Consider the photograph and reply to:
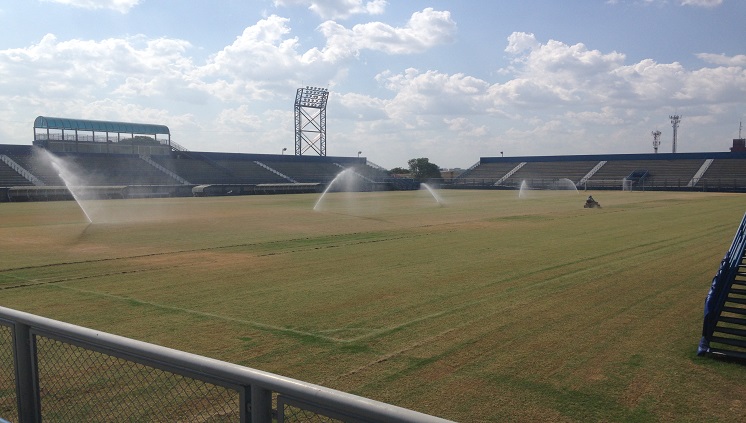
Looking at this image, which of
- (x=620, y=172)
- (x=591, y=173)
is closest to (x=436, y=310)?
(x=620, y=172)

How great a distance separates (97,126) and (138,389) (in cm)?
8184

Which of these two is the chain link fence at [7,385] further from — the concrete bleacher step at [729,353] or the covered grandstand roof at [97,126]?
the covered grandstand roof at [97,126]

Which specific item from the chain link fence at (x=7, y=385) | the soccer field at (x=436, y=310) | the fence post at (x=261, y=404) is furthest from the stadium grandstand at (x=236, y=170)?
the fence post at (x=261, y=404)

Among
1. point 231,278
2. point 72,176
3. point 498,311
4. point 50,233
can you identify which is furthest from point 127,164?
point 498,311

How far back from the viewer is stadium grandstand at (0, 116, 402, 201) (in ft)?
206

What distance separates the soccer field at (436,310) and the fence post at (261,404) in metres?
2.89

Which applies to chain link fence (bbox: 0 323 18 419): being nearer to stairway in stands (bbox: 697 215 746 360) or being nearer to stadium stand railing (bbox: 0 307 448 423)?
stadium stand railing (bbox: 0 307 448 423)

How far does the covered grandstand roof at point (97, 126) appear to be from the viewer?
240 ft

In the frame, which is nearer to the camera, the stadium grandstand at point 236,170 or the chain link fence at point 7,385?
the chain link fence at point 7,385

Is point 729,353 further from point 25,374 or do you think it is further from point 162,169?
point 162,169

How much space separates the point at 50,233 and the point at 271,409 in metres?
24.2

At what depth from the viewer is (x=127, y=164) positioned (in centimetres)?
7719

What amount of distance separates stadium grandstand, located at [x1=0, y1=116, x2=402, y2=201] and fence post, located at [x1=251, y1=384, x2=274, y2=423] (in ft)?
191

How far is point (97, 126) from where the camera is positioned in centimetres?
7956
